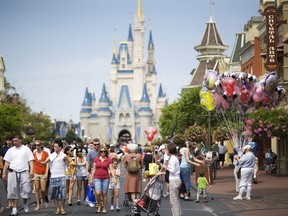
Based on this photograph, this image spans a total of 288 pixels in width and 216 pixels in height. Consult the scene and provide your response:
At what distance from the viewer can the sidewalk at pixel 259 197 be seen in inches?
738

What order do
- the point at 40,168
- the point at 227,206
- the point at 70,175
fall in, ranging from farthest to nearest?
the point at 70,175 < the point at 227,206 < the point at 40,168

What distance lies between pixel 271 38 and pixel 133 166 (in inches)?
777

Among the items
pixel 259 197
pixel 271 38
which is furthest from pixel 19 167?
pixel 271 38

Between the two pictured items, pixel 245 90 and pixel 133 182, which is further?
pixel 245 90

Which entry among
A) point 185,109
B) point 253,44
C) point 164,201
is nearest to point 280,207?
point 164,201

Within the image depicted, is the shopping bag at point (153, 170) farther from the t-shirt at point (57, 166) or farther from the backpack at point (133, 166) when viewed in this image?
the t-shirt at point (57, 166)

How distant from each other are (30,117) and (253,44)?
1668 inches

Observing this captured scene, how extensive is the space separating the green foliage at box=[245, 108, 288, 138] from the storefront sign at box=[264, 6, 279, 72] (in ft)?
11.6

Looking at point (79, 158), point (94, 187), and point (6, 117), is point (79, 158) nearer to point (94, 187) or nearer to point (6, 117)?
point (94, 187)

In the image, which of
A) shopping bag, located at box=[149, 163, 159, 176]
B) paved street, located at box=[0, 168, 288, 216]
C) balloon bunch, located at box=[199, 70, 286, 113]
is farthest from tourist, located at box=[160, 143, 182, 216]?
balloon bunch, located at box=[199, 70, 286, 113]

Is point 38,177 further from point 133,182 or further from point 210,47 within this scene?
point 210,47

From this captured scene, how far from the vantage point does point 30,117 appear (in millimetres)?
86500

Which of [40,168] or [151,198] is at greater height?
[40,168]

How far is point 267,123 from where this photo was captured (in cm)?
3334
